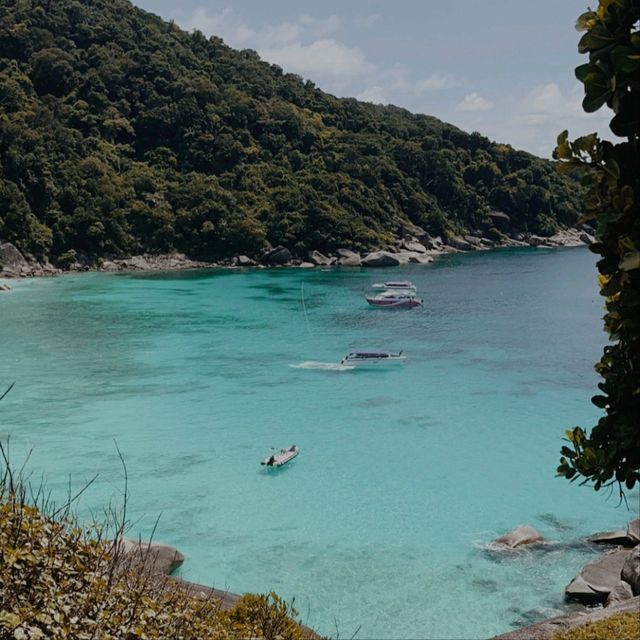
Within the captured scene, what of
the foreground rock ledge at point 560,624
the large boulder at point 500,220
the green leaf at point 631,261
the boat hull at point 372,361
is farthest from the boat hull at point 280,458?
the large boulder at point 500,220

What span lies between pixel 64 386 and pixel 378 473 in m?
16.2

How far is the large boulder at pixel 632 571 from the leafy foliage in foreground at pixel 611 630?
18.1 feet

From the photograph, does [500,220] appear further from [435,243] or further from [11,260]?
[11,260]

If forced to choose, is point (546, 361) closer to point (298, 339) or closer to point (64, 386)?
point (298, 339)

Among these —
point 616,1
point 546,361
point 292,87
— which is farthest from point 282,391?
point 292,87

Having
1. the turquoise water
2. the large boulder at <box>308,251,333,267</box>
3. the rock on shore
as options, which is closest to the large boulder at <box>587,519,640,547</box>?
the turquoise water

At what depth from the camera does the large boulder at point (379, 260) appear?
263ft

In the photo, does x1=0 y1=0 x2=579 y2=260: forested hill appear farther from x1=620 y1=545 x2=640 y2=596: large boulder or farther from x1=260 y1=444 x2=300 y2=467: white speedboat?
x1=620 y1=545 x2=640 y2=596: large boulder

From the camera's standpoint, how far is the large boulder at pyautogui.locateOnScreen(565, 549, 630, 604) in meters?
13.7

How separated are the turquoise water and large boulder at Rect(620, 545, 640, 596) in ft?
5.61

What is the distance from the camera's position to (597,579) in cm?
1403

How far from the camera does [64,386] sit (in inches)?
1218

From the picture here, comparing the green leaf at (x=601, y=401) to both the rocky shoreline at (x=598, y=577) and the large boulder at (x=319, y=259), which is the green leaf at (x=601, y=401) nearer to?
the rocky shoreline at (x=598, y=577)

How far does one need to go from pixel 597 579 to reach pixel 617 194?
40.8 feet
